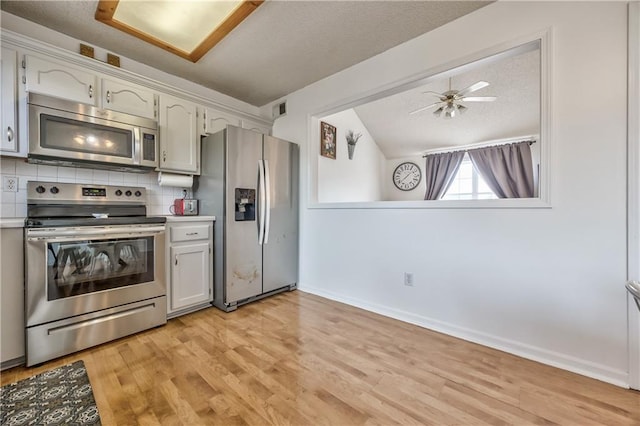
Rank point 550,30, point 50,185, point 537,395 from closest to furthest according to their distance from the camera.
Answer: point 537,395, point 550,30, point 50,185

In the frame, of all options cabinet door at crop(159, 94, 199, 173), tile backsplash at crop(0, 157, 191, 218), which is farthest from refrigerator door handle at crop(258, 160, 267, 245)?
tile backsplash at crop(0, 157, 191, 218)

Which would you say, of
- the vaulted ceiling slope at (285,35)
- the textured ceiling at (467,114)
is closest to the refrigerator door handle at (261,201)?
the vaulted ceiling slope at (285,35)

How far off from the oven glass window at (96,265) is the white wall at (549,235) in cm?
214

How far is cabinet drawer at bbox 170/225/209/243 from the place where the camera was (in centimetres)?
238

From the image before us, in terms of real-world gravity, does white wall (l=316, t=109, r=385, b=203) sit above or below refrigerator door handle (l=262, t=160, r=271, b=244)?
above

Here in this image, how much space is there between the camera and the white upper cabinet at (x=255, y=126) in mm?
3260

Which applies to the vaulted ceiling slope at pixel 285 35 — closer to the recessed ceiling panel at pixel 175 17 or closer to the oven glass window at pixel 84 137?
the recessed ceiling panel at pixel 175 17

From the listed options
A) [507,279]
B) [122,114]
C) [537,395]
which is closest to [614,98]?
[507,279]

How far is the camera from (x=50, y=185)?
6.65ft

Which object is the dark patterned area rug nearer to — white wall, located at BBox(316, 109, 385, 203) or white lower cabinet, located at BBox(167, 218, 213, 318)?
white lower cabinet, located at BBox(167, 218, 213, 318)

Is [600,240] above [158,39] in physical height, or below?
below

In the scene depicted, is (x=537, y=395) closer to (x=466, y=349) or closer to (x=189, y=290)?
(x=466, y=349)

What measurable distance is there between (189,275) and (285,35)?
2.38 meters

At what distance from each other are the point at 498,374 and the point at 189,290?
8.31 feet
